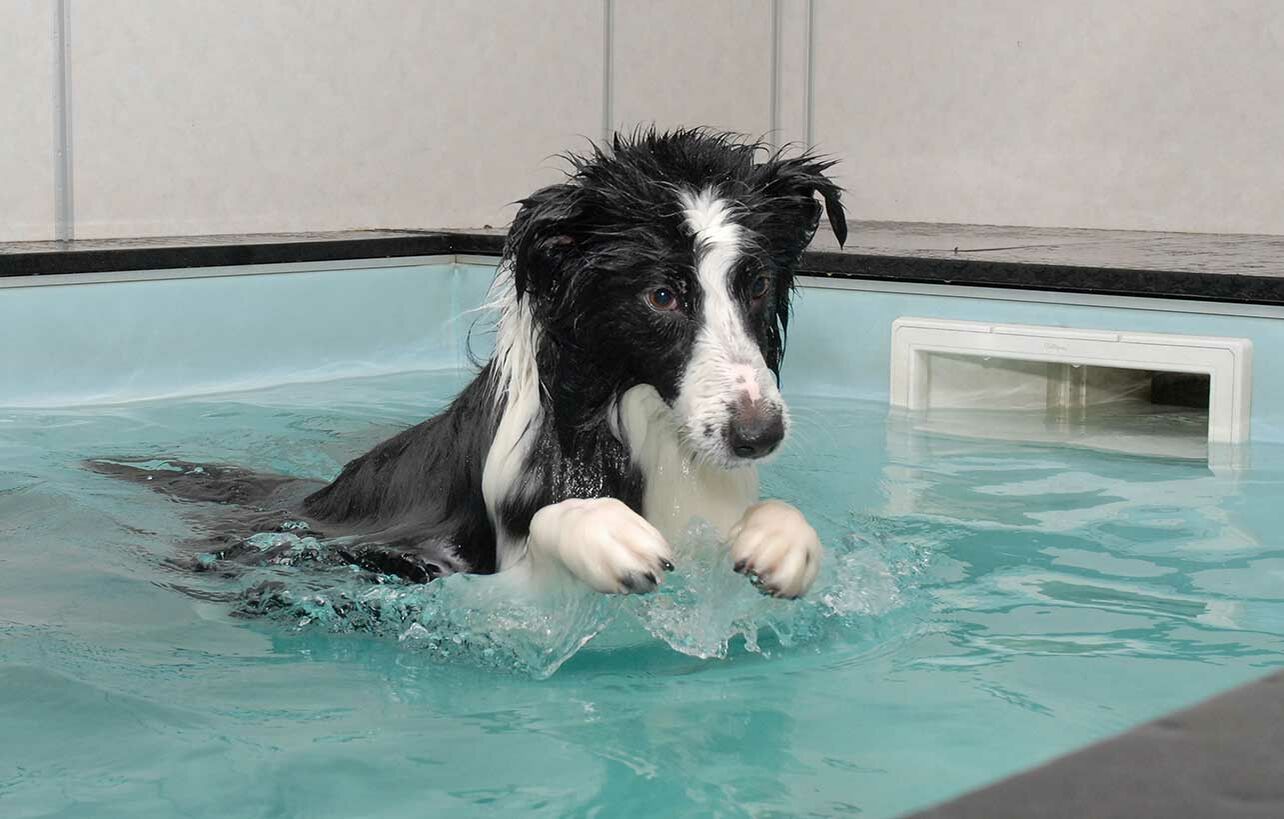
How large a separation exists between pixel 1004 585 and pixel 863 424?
213 centimetres

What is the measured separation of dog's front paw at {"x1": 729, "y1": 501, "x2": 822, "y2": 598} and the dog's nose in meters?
0.15

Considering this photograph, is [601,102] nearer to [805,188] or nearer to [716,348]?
[805,188]

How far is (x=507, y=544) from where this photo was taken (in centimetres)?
290

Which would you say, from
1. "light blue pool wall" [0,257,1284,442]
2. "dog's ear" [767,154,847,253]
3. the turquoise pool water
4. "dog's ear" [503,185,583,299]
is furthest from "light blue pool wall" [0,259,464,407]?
"dog's ear" [767,154,847,253]

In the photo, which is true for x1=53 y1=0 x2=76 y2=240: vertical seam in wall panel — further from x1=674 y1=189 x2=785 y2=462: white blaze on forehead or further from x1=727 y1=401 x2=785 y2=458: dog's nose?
x1=727 y1=401 x2=785 y2=458: dog's nose

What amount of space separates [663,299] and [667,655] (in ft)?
2.13

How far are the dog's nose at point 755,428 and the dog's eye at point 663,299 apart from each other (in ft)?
0.86

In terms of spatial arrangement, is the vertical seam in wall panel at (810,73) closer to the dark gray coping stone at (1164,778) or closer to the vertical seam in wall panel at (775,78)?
the vertical seam in wall panel at (775,78)

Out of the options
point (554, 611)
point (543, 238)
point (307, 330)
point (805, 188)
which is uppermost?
point (805, 188)

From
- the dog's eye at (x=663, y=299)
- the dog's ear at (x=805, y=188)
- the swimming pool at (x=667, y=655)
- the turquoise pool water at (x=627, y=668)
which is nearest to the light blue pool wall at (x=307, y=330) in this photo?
the swimming pool at (x=667, y=655)

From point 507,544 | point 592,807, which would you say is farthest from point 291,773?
point 507,544

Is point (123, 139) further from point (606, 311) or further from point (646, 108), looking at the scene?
point (606, 311)

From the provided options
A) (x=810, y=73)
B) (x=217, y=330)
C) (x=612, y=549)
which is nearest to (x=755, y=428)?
(x=612, y=549)

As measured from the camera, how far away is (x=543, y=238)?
274cm
